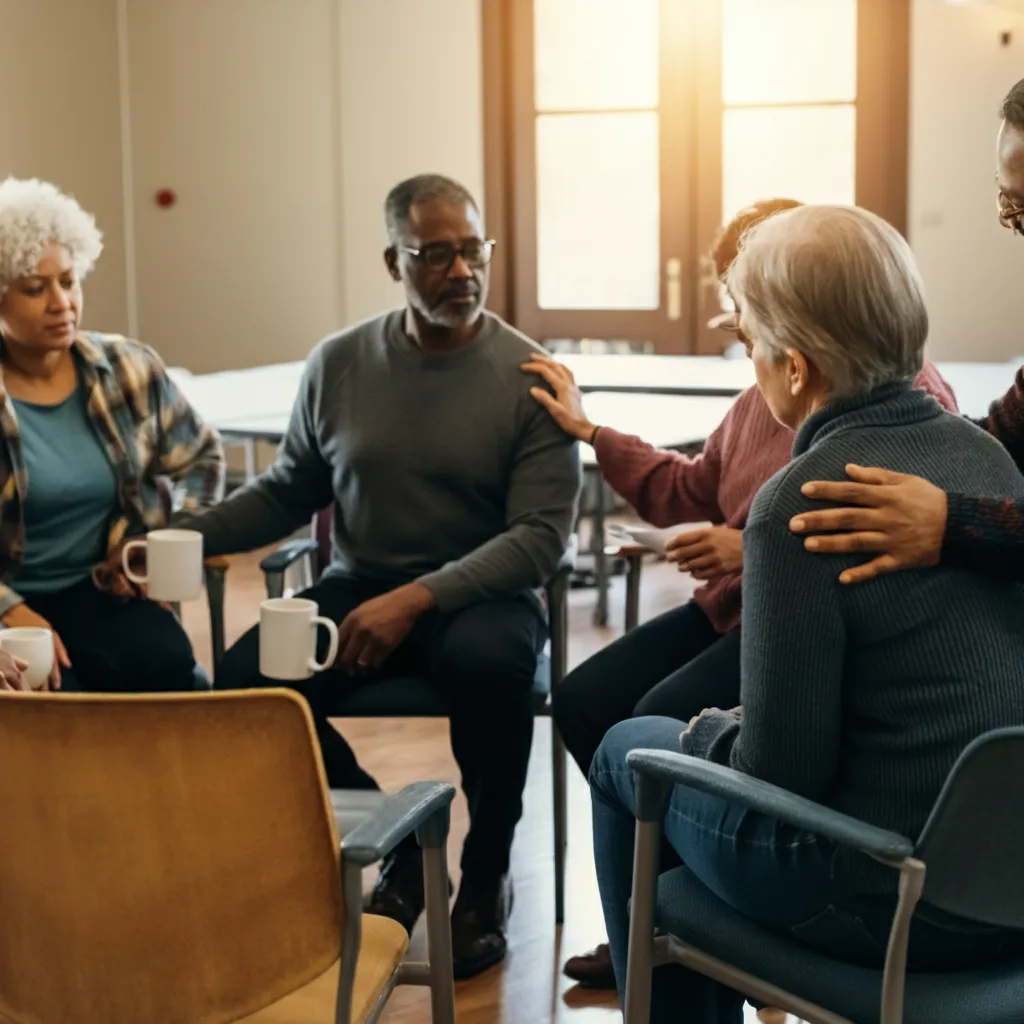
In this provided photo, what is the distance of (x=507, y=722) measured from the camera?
8.05 feet

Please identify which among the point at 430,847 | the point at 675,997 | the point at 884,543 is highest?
the point at 884,543

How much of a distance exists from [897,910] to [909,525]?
0.36 meters

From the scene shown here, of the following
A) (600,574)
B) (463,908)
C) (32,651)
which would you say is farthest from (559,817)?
(600,574)

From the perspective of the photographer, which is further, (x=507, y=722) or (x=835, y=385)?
(x=507, y=722)

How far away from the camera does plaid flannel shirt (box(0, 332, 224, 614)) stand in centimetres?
256

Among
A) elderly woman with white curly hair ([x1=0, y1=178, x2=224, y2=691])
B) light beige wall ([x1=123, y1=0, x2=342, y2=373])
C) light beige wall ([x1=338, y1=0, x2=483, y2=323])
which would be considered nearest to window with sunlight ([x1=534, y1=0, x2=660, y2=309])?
light beige wall ([x1=338, y1=0, x2=483, y2=323])

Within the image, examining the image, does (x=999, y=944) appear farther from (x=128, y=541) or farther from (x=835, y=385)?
(x=128, y=541)

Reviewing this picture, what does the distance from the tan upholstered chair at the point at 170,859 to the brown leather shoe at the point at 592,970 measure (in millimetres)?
1059

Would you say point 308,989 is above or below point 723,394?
below

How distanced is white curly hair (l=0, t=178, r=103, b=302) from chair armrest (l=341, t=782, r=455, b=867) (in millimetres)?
1426

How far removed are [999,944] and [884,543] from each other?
42cm

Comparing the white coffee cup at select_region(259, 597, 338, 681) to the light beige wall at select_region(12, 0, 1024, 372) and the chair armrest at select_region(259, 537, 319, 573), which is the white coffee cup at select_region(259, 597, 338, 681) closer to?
the chair armrest at select_region(259, 537, 319, 573)

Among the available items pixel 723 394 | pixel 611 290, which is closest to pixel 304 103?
pixel 611 290

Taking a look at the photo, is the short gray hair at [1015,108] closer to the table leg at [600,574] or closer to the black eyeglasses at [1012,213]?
the black eyeglasses at [1012,213]
